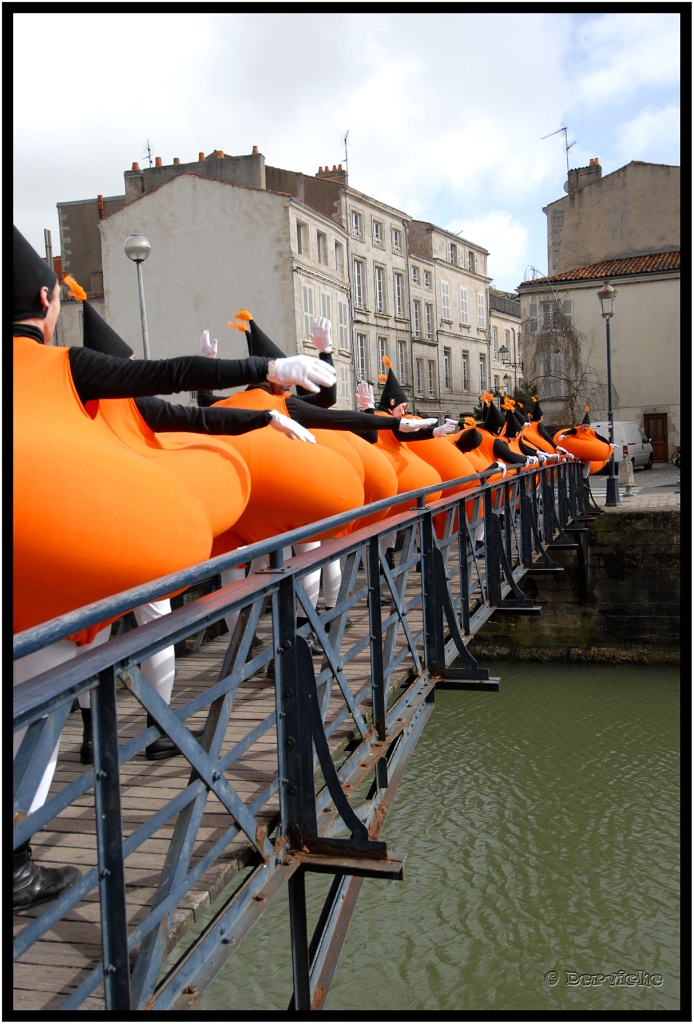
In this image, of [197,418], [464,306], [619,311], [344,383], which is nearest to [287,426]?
[197,418]

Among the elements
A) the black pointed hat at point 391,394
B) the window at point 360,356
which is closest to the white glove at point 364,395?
the black pointed hat at point 391,394

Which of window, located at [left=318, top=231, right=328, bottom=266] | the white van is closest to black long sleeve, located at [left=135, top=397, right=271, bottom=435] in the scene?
the white van

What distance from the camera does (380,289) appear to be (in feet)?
116

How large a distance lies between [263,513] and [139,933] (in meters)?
2.36

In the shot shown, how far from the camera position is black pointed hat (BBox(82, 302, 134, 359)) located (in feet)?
10.1

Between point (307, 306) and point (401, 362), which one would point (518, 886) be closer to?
point (307, 306)

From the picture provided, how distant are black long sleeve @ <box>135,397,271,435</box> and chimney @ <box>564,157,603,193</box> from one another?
115 ft

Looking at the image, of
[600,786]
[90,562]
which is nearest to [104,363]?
[90,562]

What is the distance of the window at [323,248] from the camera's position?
29.6m

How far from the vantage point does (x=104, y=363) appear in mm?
2641

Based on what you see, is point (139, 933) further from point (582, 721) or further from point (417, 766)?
point (582, 721)

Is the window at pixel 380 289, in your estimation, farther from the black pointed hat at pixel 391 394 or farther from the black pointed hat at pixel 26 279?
the black pointed hat at pixel 26 279

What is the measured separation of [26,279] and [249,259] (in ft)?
83.2

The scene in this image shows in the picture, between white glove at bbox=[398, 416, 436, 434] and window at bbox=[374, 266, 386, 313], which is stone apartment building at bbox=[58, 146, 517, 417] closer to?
window at bbox=[374, 266, 386, 313]
